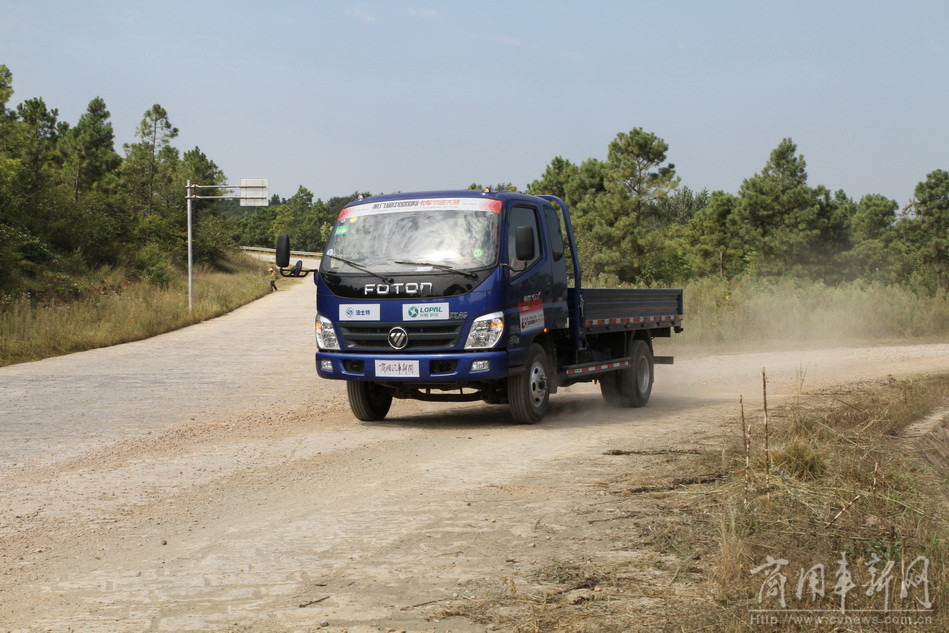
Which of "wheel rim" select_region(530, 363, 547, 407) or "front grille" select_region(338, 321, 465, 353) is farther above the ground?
"front grille" select_region(338, 321, 465, 353)

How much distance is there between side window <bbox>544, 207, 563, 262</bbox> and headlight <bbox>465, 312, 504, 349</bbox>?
171 cm

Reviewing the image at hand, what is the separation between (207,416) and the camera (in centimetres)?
1286

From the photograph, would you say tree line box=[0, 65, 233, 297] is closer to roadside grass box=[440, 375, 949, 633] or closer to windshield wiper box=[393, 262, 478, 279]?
windshield wiper box=[393, 262, 478, 279]

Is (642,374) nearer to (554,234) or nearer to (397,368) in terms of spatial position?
(554,234)

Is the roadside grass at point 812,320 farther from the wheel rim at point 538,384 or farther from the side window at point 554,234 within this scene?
the wheel rim at point 538,384

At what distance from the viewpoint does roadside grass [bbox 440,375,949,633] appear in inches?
183

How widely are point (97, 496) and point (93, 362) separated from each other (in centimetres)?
1472

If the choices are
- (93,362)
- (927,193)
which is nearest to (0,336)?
(93,362)

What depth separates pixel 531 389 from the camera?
37.7ft

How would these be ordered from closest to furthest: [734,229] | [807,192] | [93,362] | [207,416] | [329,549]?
[329,549] < [207,416] < [93,362] < [807,192] < [734,229]

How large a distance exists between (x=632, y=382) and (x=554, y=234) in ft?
8.61

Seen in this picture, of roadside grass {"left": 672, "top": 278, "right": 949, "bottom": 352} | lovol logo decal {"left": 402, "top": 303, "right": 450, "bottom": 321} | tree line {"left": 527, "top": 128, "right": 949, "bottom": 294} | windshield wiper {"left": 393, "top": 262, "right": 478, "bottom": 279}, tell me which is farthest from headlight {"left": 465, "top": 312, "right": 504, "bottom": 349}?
tree line {"left": 527, "top": 128, "right": 949, "bottom": 294}

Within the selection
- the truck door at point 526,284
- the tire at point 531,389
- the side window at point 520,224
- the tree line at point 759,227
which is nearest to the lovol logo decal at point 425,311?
the truck door at point 526,284

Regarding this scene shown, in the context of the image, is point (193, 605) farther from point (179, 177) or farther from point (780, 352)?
point (179, 177)
